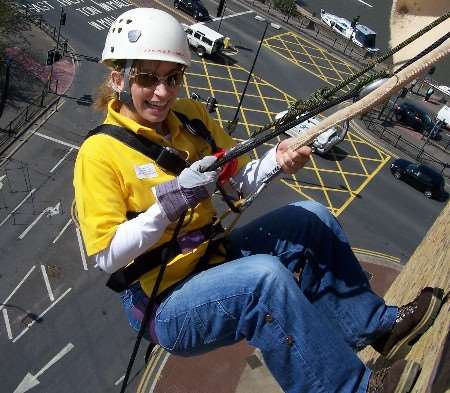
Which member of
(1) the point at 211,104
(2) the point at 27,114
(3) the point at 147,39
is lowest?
(2) the point at 27,114

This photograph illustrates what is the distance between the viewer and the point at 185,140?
254 inches

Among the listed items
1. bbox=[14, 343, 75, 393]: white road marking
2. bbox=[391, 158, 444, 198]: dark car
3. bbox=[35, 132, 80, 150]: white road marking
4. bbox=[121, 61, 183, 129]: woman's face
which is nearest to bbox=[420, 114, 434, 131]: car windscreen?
bbox=[391, 158, 444, 198]: dark car

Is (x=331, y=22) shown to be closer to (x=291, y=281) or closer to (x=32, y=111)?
(x=32, y=111)

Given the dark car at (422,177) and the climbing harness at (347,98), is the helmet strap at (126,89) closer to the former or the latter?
Answer: the climbing harness at (347,98)

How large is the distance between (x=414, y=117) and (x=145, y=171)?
33.4 meters

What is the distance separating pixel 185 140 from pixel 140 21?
1.44 meters

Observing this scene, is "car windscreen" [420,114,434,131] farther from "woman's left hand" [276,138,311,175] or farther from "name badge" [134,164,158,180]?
"name badge" [134,164,158,180]

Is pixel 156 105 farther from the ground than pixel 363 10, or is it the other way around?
pixel 156 105

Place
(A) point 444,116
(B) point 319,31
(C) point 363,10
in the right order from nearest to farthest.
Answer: (A) point 444,116 < (B) point 319,31 < (C) point 363,10

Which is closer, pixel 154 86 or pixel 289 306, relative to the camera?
pixel 289 306

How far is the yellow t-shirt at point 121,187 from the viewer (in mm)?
5316

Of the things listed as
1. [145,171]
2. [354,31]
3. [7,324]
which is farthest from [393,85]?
[354,31]

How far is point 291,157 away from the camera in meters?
5.41

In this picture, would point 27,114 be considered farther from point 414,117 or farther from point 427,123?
point 427,123
